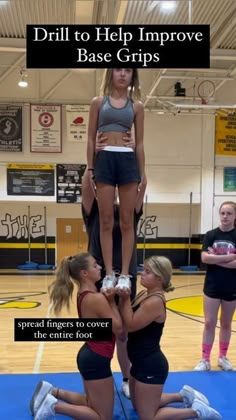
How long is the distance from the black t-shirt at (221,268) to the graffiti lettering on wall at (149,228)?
325 inches

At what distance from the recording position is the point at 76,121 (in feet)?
39.3

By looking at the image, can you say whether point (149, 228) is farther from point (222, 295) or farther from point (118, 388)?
point (118, 388)

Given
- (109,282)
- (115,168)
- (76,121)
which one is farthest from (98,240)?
(76,121)

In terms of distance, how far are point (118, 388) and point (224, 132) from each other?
9.93m

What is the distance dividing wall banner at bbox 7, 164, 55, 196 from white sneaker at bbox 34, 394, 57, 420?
9410 millimetres

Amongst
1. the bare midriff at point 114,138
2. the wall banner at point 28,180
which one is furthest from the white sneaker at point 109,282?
the wall banner at point 28,180

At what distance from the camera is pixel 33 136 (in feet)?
39.2

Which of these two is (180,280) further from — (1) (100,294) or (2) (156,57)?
(2) (156,57)

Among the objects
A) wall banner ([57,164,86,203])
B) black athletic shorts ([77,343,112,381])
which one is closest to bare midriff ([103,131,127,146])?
black athletic shorts ([77,343,112,381])

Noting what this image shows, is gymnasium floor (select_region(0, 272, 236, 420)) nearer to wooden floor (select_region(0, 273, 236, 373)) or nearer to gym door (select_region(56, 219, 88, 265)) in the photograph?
wooden floor (select_region(0, 273, 236, 373))

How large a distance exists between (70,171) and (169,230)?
3.36 meters

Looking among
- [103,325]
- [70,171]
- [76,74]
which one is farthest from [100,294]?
[76,74]

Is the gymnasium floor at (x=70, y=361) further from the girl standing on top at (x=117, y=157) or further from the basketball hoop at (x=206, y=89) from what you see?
the basketball hoop at (x=206, y=89)

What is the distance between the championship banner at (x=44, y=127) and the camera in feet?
39.0
